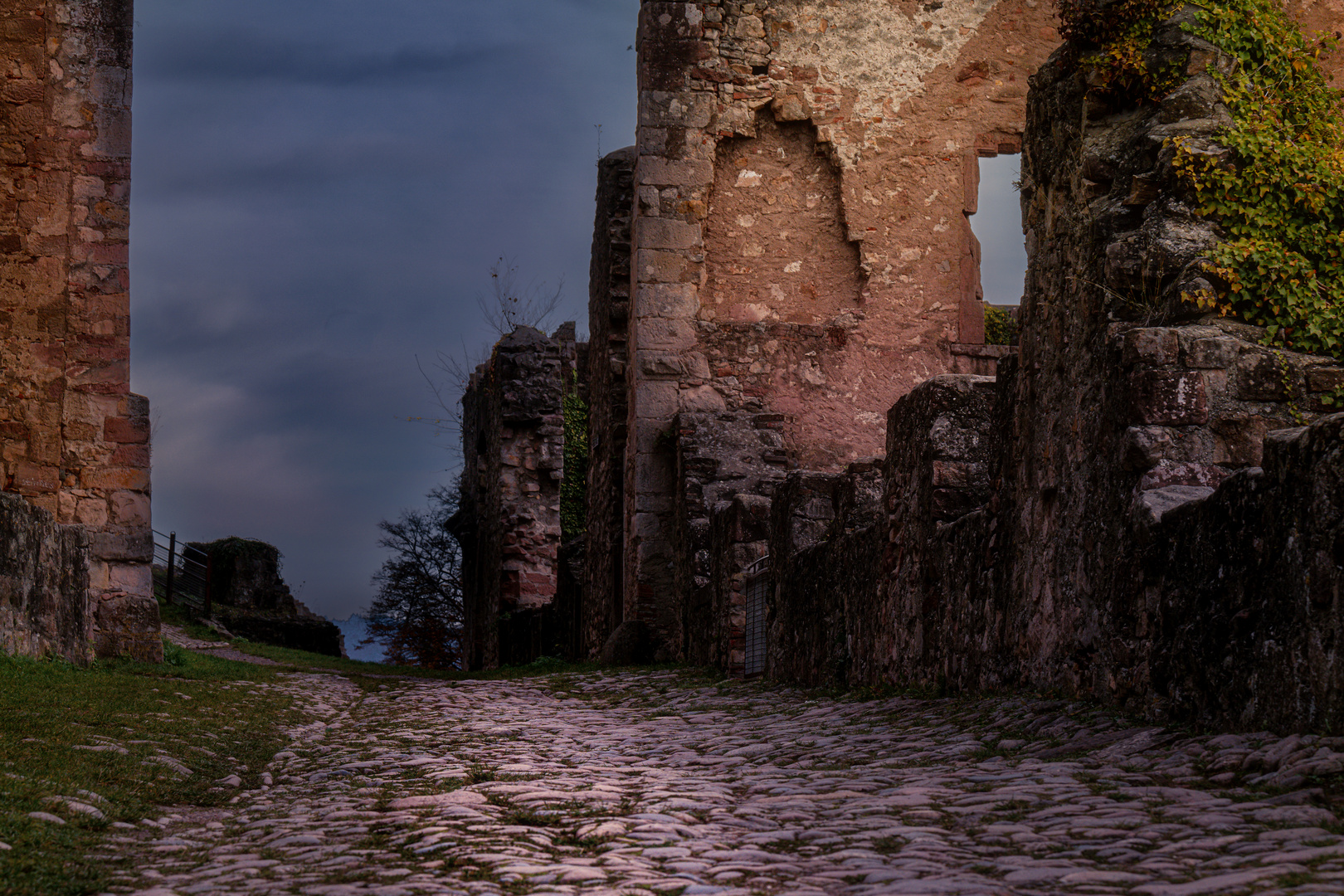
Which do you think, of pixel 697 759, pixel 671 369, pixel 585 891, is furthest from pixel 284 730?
pixel 671 369

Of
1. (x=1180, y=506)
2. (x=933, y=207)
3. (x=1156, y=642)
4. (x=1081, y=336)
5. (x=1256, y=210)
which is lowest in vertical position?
(x=1156, y=642)

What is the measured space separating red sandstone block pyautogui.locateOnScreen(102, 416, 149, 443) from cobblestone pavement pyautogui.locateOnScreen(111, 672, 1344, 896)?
6222mm

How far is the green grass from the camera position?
10.7 ft

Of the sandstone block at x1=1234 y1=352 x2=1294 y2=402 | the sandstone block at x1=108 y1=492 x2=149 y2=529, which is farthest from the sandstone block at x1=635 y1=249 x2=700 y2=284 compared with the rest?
the sandstone block at x1=1234 y1=352 x2=1294 y2=402

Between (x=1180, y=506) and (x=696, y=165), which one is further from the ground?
(x=696, y=165)

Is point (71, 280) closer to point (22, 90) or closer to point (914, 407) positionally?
point (22, 90)

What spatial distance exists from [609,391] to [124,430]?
4953 millimetres

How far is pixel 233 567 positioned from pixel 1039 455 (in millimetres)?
20692

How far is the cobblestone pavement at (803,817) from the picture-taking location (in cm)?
285

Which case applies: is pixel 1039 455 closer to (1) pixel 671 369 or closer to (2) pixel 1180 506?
(2) pixel 1180 506

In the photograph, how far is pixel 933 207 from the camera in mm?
13383

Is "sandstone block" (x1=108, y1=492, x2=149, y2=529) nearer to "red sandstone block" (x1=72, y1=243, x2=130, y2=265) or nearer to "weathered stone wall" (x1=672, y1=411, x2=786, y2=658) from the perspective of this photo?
"red sandstone block" (x1=72, y1=243, x2=130, y2=265)

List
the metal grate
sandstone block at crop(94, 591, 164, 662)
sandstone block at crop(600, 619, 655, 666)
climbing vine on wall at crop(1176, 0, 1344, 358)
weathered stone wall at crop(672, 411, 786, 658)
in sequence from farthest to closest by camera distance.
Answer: sandstone block at crop(600, 619, 655, 666) < weathered stone wall at crop(672, 411, 786, 658) < sandstone block at crop(94, 591, 164, 662) < the metal grate < climbing vine on wall at crop(1176, 0, 1344, 358)

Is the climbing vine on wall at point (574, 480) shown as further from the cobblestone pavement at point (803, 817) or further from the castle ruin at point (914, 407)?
the cobblestone pavement at point (803, 817)
